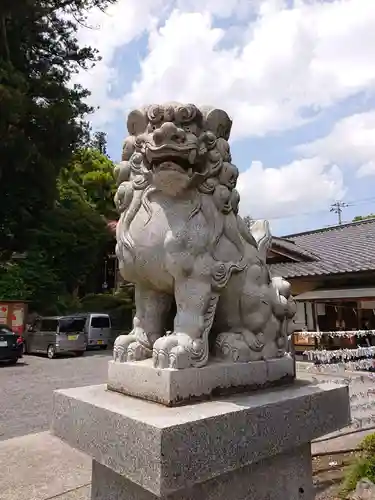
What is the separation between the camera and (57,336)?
12.9m

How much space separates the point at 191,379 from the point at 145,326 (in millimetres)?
440

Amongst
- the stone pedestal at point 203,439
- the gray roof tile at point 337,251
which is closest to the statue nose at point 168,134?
the stone pedestal at point 203,439

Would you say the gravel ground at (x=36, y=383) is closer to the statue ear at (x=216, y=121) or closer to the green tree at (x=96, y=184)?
the statue ear at (x=216, y=121)

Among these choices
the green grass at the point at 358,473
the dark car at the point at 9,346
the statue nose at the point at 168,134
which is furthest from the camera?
the dark car at the point at 9,346

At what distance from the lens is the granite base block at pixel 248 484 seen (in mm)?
1786

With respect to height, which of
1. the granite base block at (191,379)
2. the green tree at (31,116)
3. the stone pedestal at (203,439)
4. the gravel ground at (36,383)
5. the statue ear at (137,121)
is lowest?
the gravel ground at (36,383)

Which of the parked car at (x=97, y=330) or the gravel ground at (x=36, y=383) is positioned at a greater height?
the parked car at (x=97, y=330)

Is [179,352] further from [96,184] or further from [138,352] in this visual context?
[96,184]

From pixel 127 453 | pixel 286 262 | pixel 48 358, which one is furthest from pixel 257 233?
pixel 48 358

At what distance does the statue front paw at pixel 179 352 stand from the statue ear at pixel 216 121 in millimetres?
1080

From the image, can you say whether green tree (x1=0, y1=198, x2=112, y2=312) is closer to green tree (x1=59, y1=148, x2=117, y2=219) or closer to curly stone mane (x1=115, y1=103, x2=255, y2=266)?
green tree (x1=59, y1=148, x2=117, y2=219)

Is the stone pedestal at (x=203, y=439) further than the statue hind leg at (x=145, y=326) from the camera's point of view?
No

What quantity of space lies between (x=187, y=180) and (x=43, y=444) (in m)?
3.59

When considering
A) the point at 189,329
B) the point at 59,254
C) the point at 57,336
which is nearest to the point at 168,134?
the point at 189,329
